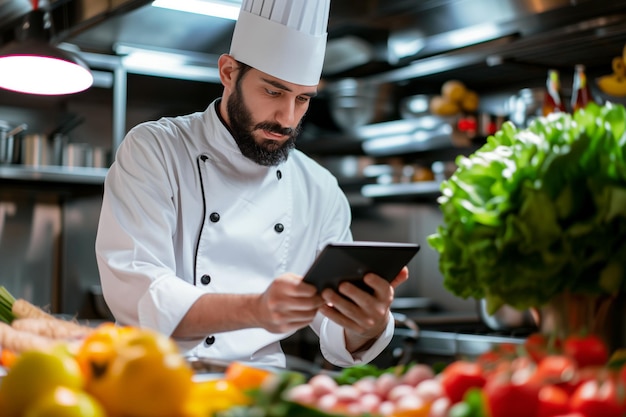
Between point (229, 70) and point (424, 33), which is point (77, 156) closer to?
point (424, 33)

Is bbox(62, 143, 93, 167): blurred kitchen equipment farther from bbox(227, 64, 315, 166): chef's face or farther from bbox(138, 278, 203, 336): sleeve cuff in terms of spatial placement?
bbox(138, 278, 203, 336): sleeve cuff

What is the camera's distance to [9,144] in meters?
4.57

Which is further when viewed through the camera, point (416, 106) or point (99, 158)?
point (99, 158)

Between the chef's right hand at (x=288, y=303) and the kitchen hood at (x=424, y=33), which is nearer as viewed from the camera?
the chef's right hand at (x=288, y=303)

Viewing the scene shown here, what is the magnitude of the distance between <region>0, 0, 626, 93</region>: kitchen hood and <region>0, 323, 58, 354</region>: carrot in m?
1.50

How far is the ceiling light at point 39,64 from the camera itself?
106 inches

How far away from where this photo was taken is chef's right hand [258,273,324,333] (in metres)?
1.54

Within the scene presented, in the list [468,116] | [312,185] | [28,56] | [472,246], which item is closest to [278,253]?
[312,185]

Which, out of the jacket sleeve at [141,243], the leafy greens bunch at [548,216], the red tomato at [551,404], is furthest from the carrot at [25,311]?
the red tomato at [551,404]

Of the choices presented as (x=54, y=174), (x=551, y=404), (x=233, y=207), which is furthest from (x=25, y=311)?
(x=54, y=174)

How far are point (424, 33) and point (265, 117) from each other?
2086 mm

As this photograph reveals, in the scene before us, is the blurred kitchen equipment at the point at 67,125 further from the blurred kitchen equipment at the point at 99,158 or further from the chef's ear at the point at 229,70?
the chef's ear at the point at 229,70

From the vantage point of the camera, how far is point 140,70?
491 centimetres

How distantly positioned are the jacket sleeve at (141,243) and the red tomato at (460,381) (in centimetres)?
98
